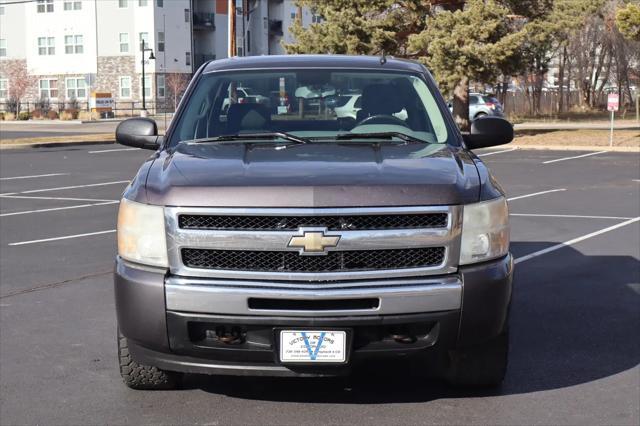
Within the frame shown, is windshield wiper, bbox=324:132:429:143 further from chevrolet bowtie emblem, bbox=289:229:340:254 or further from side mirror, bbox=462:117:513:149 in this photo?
chevrolet bowtie emblem, bbox=289:229:340:254

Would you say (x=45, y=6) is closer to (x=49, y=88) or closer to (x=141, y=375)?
(x=49, y=88)

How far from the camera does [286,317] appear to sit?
174 inches

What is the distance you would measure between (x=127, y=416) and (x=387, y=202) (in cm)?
176

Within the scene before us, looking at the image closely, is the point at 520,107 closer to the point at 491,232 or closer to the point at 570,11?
the point at 570,11

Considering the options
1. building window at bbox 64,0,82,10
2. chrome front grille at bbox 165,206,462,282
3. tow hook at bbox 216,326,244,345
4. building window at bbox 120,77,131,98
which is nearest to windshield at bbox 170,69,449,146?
chrome front grille at bbox 165,206,462,282

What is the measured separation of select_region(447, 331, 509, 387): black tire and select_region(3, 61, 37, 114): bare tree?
60.1 meters

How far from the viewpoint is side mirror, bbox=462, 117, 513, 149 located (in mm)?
6348

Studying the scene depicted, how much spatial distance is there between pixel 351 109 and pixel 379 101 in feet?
0.66

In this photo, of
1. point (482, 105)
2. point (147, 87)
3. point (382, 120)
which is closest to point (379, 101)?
point (382, 120)

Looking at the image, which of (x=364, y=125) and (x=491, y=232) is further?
(x=364, y=125)

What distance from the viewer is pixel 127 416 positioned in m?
4.95

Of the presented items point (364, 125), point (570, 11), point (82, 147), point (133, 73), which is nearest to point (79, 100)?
point (133, 73)

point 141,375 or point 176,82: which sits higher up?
point 176,82

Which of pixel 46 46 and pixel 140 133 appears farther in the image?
pixel 46 46
